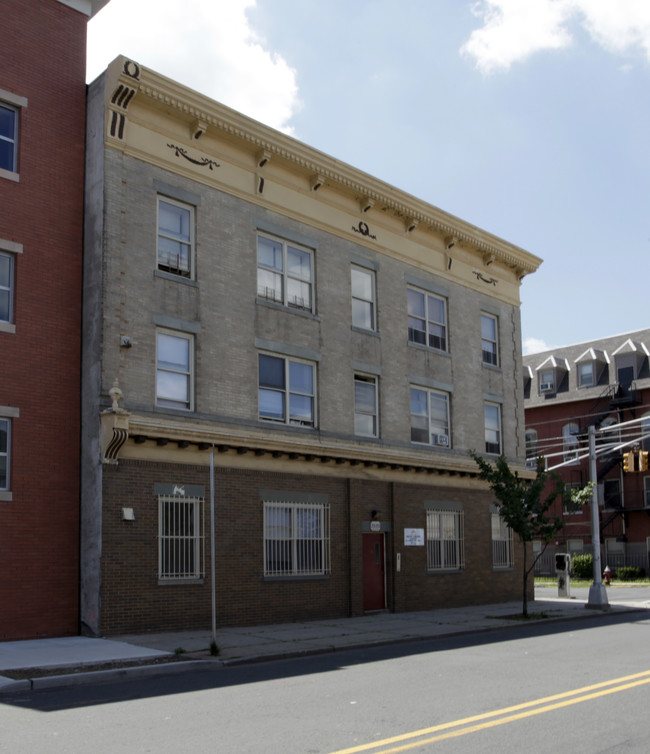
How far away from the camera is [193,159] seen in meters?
20.7

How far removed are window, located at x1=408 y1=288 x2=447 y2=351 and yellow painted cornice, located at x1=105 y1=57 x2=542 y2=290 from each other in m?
1.09

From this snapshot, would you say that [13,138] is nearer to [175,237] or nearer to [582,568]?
[175,237]

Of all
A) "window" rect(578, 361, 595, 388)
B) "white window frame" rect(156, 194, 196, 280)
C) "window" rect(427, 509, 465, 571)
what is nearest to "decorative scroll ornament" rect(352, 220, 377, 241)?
"white window frame" rect(156, 194, 196, 280)

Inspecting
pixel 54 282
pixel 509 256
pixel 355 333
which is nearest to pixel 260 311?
pixel 355 333

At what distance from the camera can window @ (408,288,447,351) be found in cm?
2673

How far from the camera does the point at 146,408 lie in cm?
1875

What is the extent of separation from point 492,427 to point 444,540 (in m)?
5.00

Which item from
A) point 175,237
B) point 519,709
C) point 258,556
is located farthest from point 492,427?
point 519,709

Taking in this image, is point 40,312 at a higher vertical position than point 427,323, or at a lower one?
lower

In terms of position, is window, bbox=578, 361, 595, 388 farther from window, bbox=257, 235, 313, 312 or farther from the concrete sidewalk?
window, bbox=257, 235, 313, 312

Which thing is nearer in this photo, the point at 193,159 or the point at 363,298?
the point at 193,159

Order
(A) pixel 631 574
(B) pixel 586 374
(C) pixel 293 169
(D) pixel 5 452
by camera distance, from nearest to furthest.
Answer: (D) pixel 5 452 < (C) pixel 293 169 < (A) pixel 631 574 < (B) pixel 586 374

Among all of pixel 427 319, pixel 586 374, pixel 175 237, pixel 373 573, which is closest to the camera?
pixel 175 237

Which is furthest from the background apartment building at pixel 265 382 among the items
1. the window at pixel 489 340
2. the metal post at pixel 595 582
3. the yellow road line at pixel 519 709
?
the yellow road line at pixel 519 709
